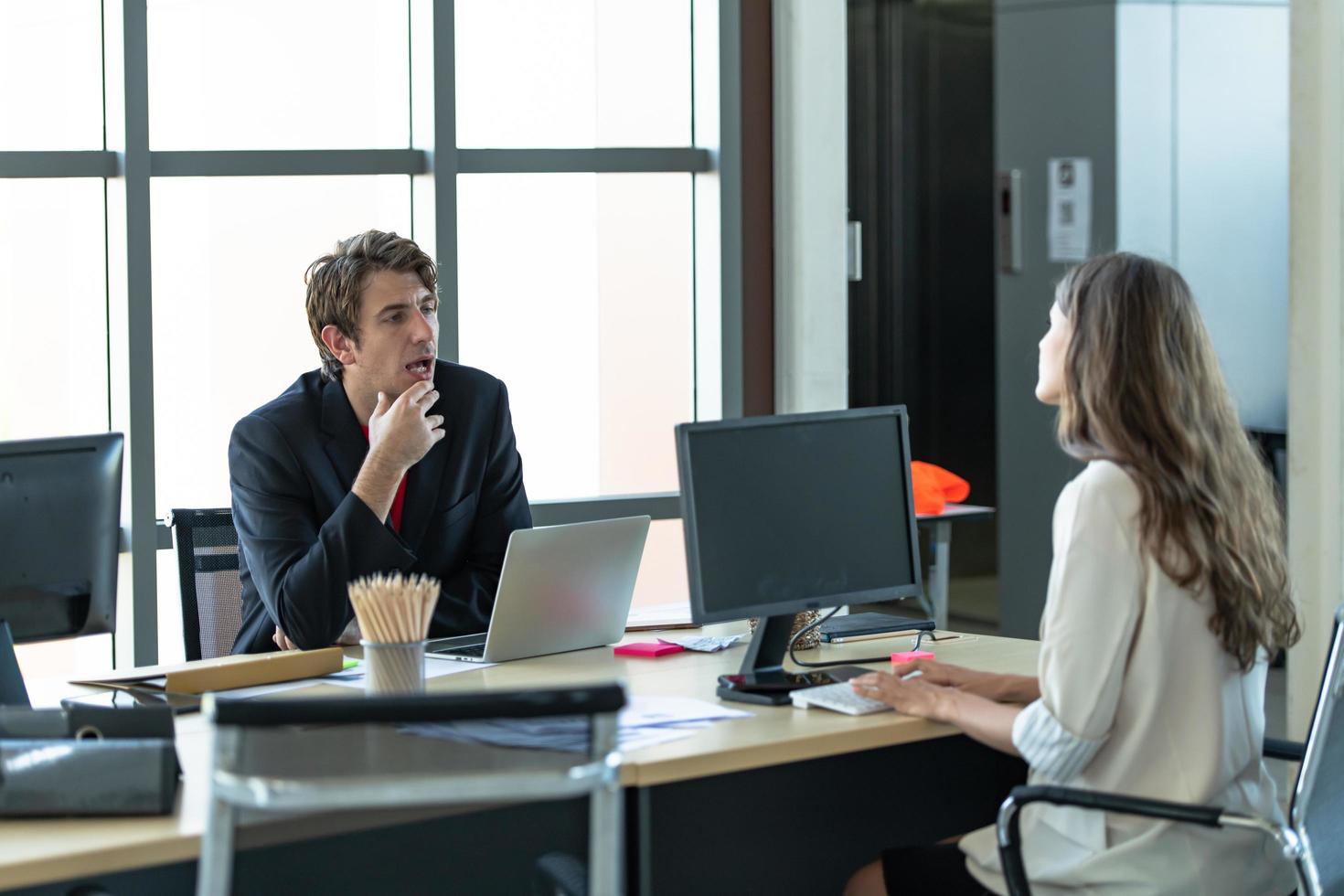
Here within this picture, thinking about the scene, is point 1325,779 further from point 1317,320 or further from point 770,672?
point 1317,320

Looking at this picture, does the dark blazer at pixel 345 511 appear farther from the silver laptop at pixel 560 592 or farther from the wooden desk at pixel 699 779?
the wooden desk at pixel 699 779

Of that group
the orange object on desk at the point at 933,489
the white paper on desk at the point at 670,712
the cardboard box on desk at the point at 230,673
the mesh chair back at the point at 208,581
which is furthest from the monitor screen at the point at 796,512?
the orange object on desk at the point at 933,489

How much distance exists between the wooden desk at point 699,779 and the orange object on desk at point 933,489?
1.46 m

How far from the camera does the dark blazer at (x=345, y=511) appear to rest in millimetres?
2602

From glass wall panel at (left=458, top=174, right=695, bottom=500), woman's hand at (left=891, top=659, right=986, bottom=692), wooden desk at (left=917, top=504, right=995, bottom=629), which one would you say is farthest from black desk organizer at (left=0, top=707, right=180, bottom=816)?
wooden desk at (left=917, top=504, right=995, bottom=629)

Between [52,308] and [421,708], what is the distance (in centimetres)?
279

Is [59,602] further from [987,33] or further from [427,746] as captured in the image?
[987,33]

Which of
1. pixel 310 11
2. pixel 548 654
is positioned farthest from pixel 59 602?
pixel 310 11

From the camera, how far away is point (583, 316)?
4270 mm

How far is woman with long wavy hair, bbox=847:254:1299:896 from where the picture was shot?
185cm

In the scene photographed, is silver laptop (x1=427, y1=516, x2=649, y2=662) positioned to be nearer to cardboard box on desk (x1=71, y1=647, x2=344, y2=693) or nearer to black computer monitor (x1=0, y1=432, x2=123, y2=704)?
cardboard box on desk (x1=71, y1=647, x2=344, y2=693)

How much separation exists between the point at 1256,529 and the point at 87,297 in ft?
9.21

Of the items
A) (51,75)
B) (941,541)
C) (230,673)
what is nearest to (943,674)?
(230,673)

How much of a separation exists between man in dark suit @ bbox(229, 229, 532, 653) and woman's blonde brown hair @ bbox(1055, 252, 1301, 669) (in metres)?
1.20
